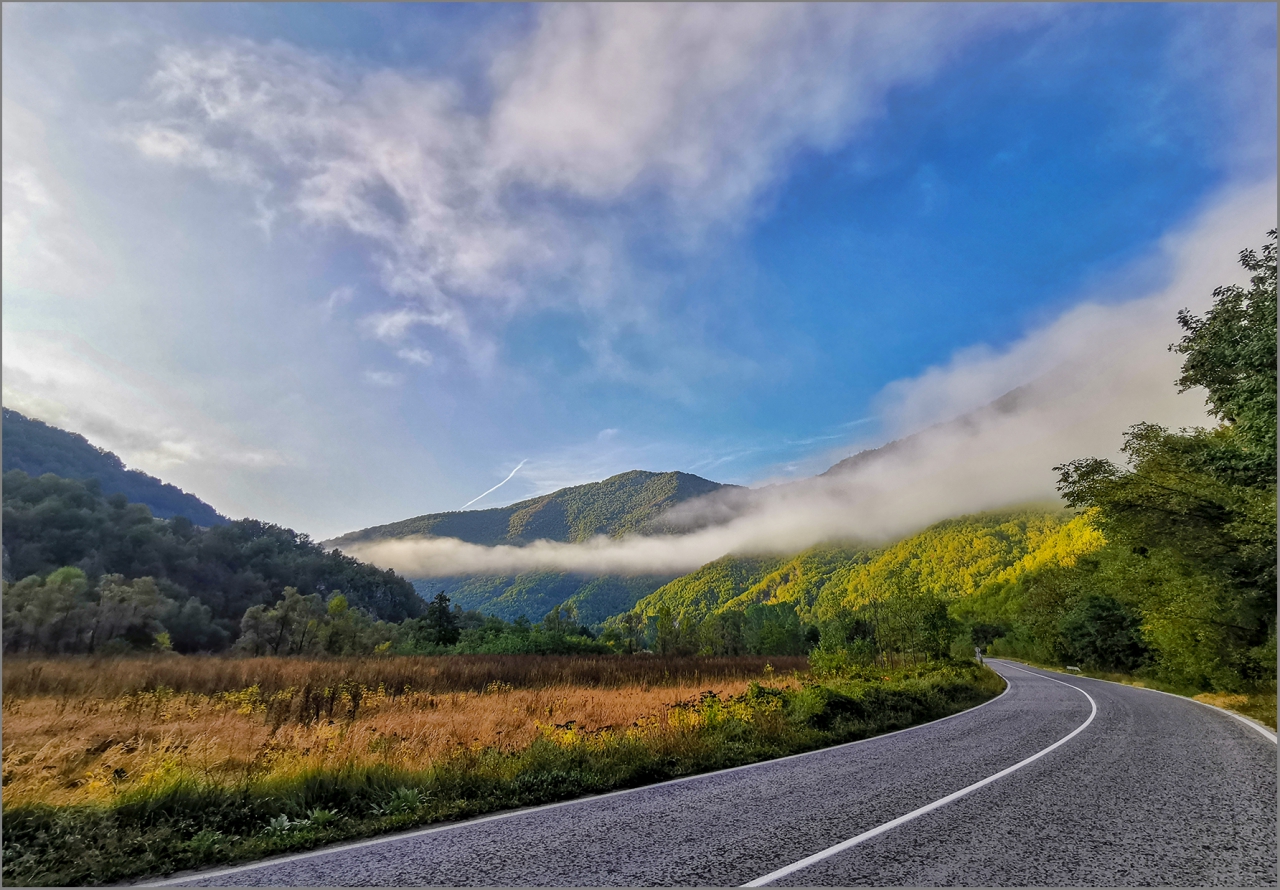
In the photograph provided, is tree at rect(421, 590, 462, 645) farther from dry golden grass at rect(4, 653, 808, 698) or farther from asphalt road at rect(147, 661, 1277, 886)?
asphalt road at rect(147, 661, 1277, 886)

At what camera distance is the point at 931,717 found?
17.0 m

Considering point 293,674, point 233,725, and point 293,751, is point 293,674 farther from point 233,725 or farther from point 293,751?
point 293,751

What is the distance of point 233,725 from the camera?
10984 millimetres

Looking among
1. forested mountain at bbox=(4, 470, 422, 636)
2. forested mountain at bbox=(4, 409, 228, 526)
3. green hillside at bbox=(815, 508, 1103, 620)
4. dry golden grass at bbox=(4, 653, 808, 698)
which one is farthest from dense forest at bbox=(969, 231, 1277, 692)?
green hillside at bbox=(815, 508, 1103, 620)

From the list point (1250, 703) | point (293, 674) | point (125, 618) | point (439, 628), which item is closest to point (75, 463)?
point (439, 628)

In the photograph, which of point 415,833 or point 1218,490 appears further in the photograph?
point 1218,490

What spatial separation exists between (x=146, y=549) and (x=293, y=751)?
5512cm

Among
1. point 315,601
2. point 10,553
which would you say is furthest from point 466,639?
point 10,553

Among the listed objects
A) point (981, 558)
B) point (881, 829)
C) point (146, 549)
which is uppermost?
point (981, 558)

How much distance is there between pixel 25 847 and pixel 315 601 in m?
59.9

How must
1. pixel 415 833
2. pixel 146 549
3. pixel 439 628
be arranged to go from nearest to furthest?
pixel 415 833
pixel 146 549
pixel 439 628

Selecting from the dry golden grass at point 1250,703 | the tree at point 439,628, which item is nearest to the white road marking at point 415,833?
the dry golden grass at point 1250,703

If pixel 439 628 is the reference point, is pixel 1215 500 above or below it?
above

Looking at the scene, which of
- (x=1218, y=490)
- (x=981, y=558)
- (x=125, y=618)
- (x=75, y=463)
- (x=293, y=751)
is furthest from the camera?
(x=981, y=558)
